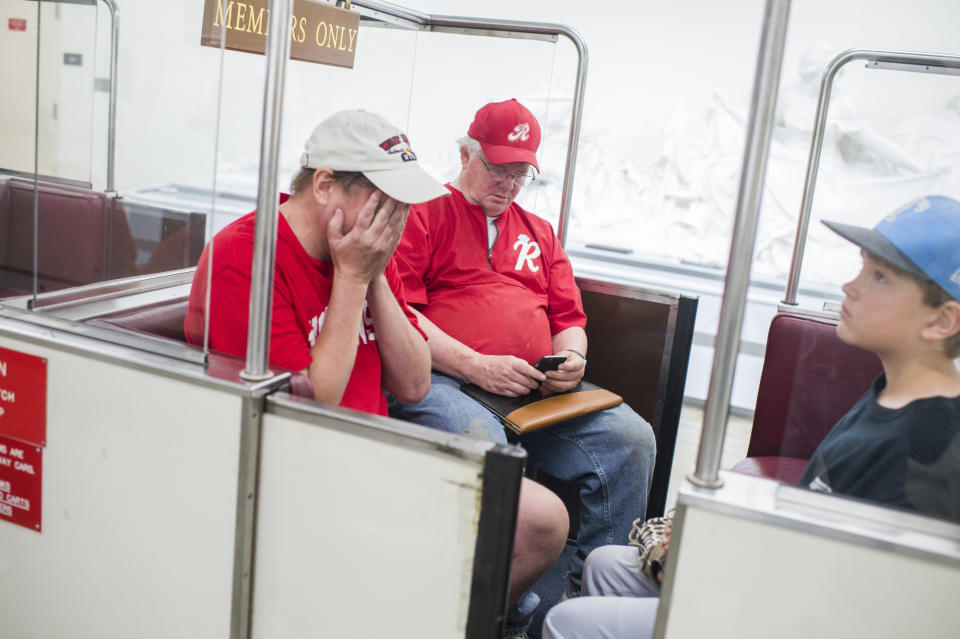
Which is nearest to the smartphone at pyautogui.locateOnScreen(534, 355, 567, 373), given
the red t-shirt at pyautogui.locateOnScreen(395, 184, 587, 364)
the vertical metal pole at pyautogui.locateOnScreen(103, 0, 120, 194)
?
the red t-shirt at pyautogui.locateOnScreen(395, 184, 587, 364)

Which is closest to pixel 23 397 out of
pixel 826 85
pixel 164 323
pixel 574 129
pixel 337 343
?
pixel 164 323

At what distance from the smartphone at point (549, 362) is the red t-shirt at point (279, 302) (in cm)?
64

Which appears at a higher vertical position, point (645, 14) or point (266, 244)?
point (645, 14)

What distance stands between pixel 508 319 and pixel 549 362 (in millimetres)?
195

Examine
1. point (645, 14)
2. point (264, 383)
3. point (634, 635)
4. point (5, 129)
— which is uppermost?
point (645, 14)

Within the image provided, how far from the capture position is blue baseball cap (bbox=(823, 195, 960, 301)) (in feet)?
3.09

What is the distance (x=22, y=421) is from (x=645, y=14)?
339 centimetres

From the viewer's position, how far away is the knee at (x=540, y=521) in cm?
152

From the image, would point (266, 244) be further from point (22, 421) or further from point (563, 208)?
point (563, 208)

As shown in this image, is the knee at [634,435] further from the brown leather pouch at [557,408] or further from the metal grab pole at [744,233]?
the metal grab pole at [744,233]

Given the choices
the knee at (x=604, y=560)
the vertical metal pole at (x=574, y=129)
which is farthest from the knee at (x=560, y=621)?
the vertical metal pole at (x=574, y=129)

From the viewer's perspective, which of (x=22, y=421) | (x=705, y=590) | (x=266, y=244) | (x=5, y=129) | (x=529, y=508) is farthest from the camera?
(x=5, y=129)

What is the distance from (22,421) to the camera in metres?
1.31

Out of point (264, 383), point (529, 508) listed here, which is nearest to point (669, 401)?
point (529, 508)
